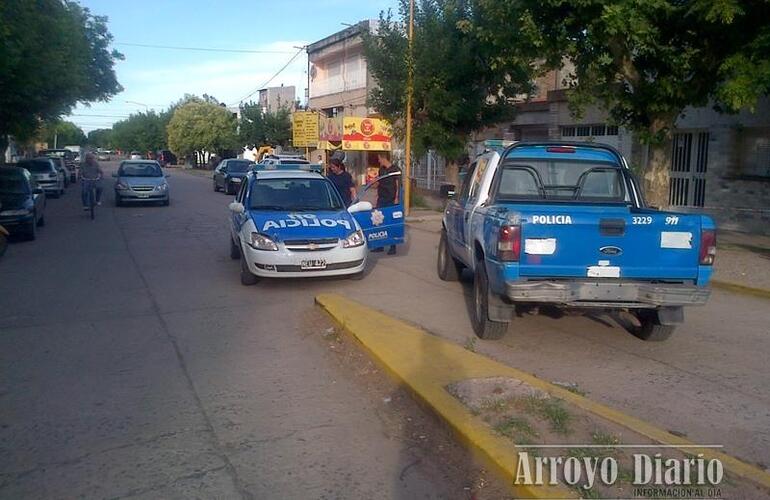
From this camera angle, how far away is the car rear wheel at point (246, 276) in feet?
36.1

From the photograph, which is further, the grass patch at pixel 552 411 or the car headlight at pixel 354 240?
the car headlight at pixel 354 240

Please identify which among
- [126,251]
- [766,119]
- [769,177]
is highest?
[766,119]

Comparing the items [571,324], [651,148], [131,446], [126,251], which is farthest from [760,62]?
→ [126,251]

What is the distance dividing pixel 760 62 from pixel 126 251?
11792 mm

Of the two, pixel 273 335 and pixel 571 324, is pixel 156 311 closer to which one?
pixel 273 335

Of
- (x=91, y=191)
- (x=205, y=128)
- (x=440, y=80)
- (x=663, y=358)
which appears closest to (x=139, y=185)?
(x=91, y=191)

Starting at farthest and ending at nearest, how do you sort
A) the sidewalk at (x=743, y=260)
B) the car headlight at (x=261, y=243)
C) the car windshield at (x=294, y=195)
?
the car windshield at (x=294, y=195)
the sidewalk at (x=743, y=260)
the car headlight at (x=261, y=243)

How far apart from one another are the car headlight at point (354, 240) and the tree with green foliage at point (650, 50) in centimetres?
482

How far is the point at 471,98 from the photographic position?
2370 cm

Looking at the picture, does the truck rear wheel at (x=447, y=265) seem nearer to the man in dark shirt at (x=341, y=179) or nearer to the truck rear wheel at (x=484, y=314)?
the truck rear wheel at (x=484, y=314)

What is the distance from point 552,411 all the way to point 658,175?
10.4 m

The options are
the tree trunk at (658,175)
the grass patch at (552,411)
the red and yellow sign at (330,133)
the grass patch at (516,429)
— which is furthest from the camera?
the red and yellow sign at (330,133)

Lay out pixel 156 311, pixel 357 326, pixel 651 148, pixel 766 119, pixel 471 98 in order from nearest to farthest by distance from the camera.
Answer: pixel 357 326
pixel 156 311
pixel 651 148
pixel 766 119
pixel 471 98

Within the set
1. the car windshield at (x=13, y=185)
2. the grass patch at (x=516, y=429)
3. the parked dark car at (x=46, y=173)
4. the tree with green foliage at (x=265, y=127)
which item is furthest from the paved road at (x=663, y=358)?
the tree with green foliage at (x=265, y=127)
